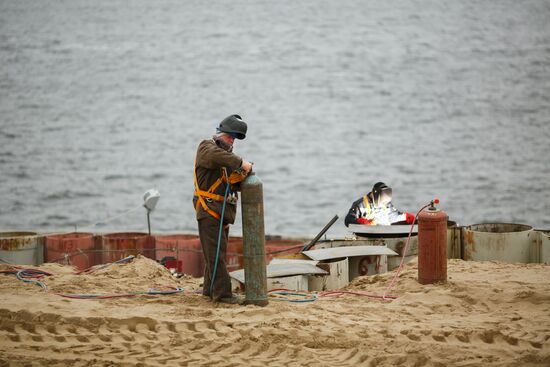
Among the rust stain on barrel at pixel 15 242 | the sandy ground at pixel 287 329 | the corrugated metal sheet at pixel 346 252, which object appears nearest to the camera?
the sandy ground at pixel 287 329

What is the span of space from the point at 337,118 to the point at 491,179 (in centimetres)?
2116

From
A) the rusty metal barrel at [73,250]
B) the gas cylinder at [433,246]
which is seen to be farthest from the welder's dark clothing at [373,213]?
the rusty metal barrel at [73,250]

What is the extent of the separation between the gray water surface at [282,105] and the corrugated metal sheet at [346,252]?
19.6 metres

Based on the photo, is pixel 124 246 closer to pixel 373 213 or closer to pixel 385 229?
pixel 373 213

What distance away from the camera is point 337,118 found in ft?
242

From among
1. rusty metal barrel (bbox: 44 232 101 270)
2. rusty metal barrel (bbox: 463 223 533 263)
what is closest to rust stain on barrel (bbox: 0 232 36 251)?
rusty metal barrel (bbox: 44 232 101 270)

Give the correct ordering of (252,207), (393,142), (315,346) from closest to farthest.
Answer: (315,346) < (252,207) < (393,142)

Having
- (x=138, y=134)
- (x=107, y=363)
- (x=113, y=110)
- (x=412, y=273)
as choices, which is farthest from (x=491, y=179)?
(x=107, y=363)

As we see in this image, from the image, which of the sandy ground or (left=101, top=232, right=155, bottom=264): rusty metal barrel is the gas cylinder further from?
(left=101, top=232, right=155, bottom=264): rusty metal barrel

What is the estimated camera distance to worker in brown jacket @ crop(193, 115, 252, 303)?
8281 mm

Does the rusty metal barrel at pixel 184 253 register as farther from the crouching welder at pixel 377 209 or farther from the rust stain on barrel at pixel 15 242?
the crouching welder at pixel 377 209

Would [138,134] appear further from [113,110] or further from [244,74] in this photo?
[244,74]

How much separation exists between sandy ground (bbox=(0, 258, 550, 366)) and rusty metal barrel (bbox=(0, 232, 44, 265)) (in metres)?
5.47

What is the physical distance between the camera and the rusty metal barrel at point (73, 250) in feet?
47.4
